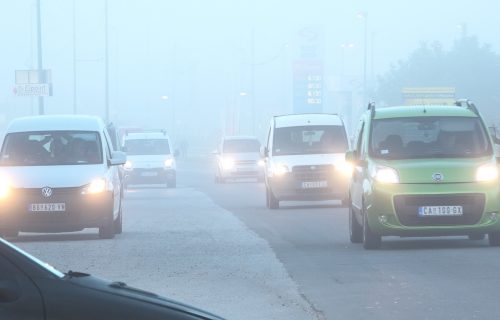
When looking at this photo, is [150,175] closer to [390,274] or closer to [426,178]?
[426,178]

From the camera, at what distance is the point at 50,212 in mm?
19125

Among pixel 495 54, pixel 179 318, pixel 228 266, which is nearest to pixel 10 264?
pixel 179 318

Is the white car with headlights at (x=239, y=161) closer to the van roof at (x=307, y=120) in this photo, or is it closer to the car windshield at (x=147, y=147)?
the car windshield at (x=147, y=147)

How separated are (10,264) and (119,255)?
12.0 meters

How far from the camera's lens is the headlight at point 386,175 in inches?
664

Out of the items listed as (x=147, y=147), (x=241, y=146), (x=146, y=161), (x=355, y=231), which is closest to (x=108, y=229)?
(x=355, y=231)

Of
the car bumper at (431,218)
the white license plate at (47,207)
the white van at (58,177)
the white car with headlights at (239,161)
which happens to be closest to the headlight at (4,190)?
the white van at (58,177)

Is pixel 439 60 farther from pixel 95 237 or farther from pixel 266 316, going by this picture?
pixel 266 316

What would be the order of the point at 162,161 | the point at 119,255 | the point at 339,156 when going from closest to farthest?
the point at 119,255
the point at 339,156
the point at 162,161

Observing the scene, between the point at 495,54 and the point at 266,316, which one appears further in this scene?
the point at 495,54

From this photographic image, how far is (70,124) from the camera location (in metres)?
Result: 20.6

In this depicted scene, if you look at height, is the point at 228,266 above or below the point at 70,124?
below

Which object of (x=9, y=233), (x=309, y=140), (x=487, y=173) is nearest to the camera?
(x=487, y=173)

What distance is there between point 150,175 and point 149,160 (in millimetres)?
551
